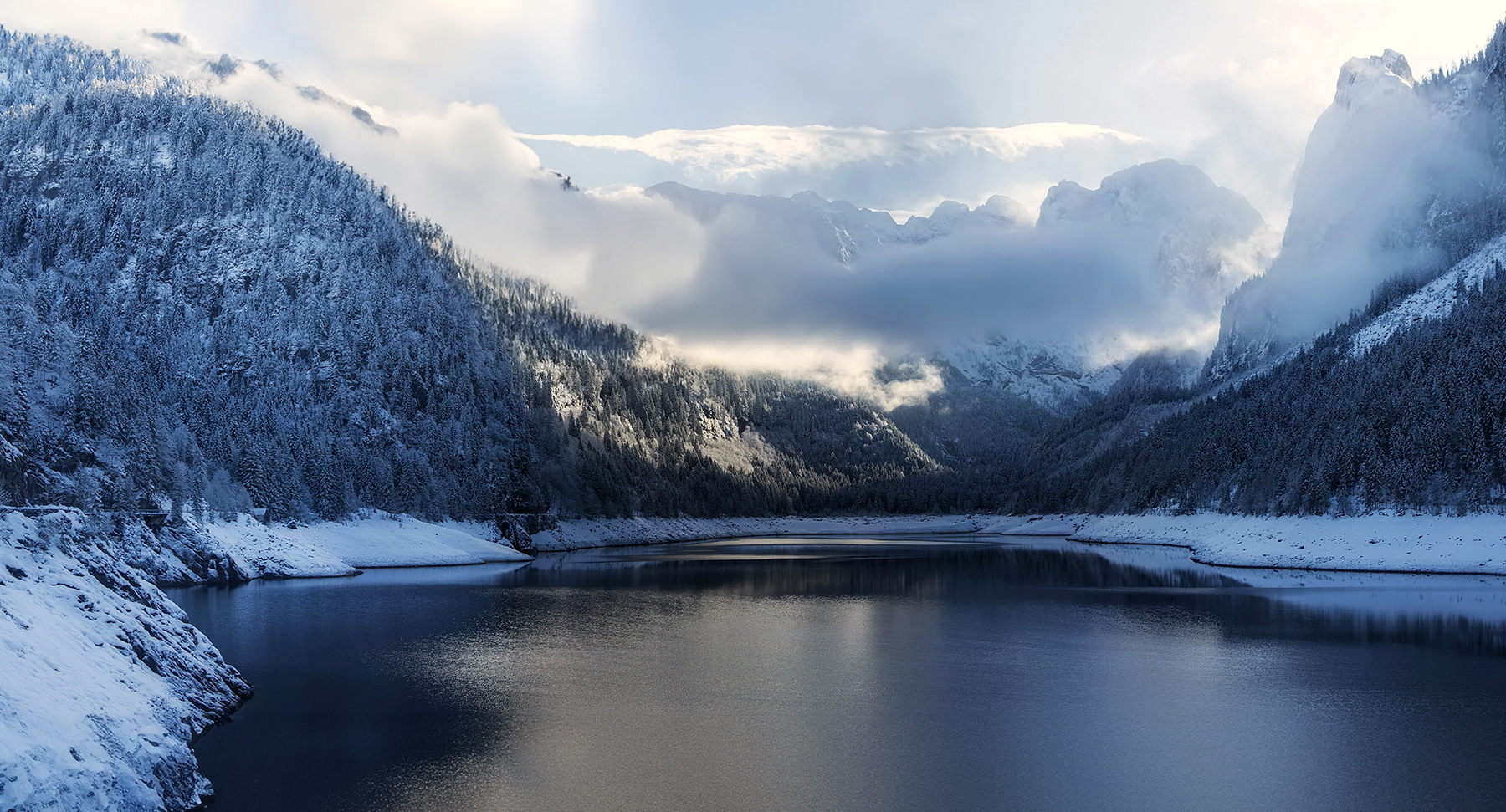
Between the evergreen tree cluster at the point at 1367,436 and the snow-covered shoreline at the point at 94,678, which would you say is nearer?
the snow-covered shoreline at the point at 94,678

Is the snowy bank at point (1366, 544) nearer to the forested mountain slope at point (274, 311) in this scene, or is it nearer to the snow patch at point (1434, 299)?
the snow patch at point (1434, 299)

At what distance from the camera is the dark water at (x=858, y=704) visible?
18359 millimetres

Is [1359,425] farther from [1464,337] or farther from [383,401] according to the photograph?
[383,401]

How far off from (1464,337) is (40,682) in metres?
130

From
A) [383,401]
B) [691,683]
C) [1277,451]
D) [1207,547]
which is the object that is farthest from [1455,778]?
[383,401]

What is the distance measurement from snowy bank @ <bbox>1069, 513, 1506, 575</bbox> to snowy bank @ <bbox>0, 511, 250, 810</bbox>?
281ft

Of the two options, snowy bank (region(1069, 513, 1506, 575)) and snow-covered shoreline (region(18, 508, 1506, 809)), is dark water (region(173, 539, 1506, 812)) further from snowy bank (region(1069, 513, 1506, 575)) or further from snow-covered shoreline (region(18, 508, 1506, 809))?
snowy bank (region(1069, 513, 1506, 575))

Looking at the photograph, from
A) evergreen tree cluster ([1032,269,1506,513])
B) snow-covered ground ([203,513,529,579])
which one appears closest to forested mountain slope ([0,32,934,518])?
snow-covered ground ([203,513,529,579])

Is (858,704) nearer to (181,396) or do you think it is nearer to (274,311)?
(181,396)

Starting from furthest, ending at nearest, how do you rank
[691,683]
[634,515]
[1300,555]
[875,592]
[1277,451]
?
1. [634,515]
2. [1277,451]
3. [1300,555]
4. [875,592]
5. [691,683]

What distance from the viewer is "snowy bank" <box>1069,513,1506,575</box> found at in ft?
246

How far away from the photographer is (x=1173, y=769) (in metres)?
19.9

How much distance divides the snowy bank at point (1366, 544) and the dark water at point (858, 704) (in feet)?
79.8

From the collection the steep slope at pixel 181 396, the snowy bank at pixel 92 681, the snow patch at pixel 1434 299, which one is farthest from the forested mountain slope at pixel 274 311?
the snow patch at pixel 1434 299
